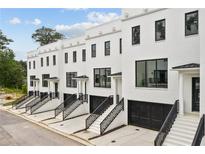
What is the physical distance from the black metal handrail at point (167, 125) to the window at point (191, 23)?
13.3ft

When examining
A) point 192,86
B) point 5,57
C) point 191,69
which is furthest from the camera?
point 5,57

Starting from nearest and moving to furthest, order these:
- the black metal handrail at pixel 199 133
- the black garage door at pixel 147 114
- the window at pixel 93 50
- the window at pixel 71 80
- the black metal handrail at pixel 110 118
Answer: the black metal handrail at pixel 199 133 → the black garage door at pixel 147 114 → the black metal handrail at pixel 110 118 → the window at pixel 93 50 → the window at pixel 71 80

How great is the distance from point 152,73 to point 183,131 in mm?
4425

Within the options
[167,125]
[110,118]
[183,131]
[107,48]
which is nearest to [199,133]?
[183,131]

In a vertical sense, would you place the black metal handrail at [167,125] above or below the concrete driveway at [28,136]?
above

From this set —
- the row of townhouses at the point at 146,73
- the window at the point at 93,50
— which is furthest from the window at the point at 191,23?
the window at the point at 93,50

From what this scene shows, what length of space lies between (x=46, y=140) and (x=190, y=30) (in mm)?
11468

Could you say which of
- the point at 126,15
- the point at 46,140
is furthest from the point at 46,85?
the point at 126,15

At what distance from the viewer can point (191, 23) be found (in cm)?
1241

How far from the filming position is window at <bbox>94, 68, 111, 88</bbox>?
19.4 meters

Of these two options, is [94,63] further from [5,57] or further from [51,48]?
[5,57]

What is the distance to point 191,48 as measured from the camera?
12344mm

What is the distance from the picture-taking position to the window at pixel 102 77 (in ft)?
63.6

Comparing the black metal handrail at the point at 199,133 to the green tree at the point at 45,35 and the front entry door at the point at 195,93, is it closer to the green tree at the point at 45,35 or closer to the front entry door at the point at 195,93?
the front entry door at the point at 195,93
